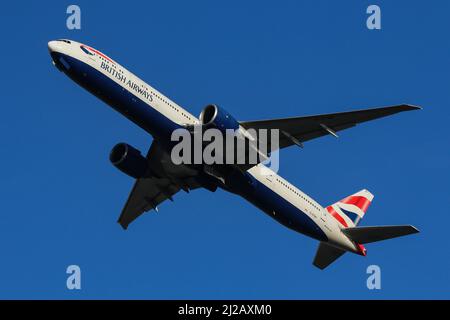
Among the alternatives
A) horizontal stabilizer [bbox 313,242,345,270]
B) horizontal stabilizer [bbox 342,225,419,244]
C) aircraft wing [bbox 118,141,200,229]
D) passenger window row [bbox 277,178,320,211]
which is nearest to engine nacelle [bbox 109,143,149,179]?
aircraft wing [bbox 118,141,200,229]

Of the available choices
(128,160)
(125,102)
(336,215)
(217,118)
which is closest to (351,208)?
(336,215)

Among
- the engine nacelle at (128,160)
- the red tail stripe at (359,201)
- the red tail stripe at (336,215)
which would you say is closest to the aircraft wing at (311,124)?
the engine nacelle at (128,160)

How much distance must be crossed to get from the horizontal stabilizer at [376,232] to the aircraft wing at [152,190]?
30.9ft

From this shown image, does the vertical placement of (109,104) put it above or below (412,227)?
above

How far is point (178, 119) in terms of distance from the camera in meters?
38.8

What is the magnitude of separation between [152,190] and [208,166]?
26.8 ft

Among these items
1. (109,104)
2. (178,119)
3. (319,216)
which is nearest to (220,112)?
(178,119)

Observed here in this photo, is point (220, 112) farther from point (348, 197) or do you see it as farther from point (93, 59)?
point (348, 197)

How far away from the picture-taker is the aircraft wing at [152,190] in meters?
42.8

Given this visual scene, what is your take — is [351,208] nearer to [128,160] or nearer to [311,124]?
[311,124]

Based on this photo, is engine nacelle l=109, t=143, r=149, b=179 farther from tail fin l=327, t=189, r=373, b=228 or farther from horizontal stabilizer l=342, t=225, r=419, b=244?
horizontal stabilizer l=342, t=225, r=419, b=244

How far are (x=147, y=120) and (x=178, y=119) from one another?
164cm

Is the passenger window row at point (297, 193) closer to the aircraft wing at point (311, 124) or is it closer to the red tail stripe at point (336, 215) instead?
the red tail stripe at point (336, 215)

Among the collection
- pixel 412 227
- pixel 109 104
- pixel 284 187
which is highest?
pixel 109 104
